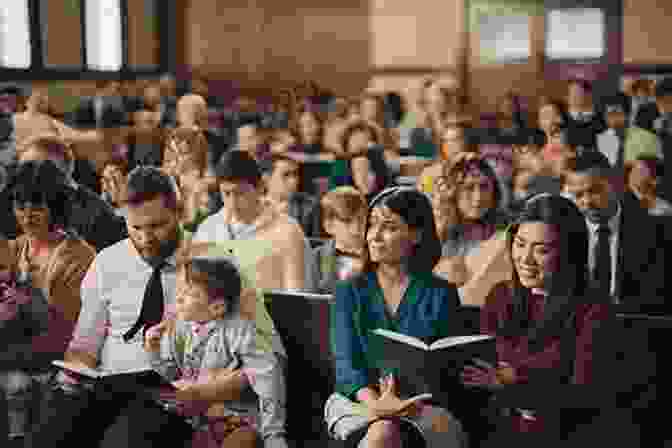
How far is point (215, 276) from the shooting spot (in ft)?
12.2

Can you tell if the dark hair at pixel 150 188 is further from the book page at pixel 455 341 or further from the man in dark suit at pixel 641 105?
the man in dark suit at pixel 641 105

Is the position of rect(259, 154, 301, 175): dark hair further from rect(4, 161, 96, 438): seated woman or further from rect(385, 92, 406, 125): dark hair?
rect(385, 92, 406, 125): dark hair

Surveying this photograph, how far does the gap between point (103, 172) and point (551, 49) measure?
11541 mm

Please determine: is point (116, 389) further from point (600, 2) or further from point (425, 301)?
point (600, 2)

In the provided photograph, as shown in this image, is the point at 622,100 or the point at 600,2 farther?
the point at 600,2

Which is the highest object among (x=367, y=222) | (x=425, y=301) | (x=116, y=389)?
(x=367, y=222)

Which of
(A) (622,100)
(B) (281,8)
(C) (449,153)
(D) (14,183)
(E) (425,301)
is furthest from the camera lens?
(B) (281,8)

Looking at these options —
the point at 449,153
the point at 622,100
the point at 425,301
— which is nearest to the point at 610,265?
the point at 425,301

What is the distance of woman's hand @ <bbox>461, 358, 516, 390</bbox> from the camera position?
138 inches

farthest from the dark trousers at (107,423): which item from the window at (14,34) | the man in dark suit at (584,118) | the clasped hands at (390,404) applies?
the window at (14,34)

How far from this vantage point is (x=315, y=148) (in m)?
8.92

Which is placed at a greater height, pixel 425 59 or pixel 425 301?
pixel 425 59

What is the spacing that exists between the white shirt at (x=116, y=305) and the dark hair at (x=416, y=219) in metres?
0.76

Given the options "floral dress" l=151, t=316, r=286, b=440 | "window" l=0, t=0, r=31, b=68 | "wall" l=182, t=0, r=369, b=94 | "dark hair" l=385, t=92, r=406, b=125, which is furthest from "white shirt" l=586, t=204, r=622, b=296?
"wall" l=182, t=0, r=369, b=94
